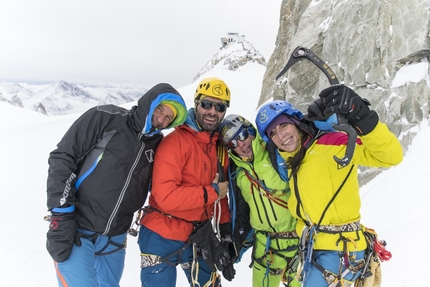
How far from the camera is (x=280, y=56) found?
61.2 ft

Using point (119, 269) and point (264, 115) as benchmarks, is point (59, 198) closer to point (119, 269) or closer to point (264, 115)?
point (119, 269)

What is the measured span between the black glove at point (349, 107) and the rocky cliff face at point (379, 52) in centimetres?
571

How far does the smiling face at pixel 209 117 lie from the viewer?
3928 millimetres

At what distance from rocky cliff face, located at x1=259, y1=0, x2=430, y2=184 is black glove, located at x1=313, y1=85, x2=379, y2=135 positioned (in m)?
5.71

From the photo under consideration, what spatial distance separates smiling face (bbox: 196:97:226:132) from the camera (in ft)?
12.9

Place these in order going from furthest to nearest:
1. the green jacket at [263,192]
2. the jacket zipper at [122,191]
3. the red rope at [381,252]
Answer: the green jacket at [263,192] < the jacket zipper at [122,191] < the red rope at [381,252]

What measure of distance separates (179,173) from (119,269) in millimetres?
1472

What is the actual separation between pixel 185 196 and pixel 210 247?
0.82 metres

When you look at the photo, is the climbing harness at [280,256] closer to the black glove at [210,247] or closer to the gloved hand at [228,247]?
the gloved hand at [228,247]

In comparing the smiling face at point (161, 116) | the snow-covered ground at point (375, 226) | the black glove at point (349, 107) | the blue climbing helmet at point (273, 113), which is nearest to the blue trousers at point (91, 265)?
the smiling face at point (161, 116)

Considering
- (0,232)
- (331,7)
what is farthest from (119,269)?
(331,7)

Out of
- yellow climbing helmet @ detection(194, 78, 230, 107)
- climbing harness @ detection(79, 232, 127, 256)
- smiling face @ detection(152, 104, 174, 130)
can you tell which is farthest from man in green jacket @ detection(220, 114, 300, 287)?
climbing harness @ detection(79, 232, 127, 256)

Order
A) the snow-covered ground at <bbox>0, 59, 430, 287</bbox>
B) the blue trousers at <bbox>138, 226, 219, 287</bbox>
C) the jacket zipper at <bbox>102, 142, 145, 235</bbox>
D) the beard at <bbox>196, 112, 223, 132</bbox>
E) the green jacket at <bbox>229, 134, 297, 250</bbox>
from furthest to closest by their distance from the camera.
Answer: the snow-covered ground at <bbox>0, 59, 430, 287</bbox>, the beard at <bbox>196, 112, 223, 132</bbox>, the blue trousers at <bbox>138, 226, 219, 287</bbox>, the green jacket at <bbox>229, 134, 297, 250</bbox>, the jacket zipper at <bbox>102, 142, 145, 235</bbox>

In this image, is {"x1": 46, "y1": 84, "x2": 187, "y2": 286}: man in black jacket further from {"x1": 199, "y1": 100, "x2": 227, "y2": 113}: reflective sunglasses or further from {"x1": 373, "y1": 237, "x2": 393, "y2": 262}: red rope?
{"x1": 373, "y1": 237, "x2": 393, "y2": 262}: red rope
